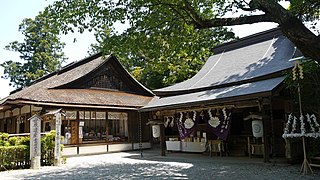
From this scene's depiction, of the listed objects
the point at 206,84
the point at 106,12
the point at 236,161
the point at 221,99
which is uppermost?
the point at 106,12

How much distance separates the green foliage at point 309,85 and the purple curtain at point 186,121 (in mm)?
4240

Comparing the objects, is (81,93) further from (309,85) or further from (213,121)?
(309,85)

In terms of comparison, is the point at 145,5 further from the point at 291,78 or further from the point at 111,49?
the point at 291,78

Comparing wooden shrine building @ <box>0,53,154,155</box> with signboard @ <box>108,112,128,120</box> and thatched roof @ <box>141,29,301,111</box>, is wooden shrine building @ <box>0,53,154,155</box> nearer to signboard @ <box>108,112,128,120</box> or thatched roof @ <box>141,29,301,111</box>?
signboard @ <box>108,112,128,120</box>

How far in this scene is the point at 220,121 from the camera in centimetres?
1092

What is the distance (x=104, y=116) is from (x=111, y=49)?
22.0 feet

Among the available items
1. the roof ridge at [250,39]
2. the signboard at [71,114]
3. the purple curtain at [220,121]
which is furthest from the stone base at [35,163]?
the roof ridge at [250,39]

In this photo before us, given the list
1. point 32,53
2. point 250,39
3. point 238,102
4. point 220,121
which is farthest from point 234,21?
point 32,53

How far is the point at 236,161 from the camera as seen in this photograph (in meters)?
10.0

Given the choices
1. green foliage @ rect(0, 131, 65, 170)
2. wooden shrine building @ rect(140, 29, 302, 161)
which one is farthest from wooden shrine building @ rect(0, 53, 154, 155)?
wooden shrine building @ rect(140, 29, 302, 161)

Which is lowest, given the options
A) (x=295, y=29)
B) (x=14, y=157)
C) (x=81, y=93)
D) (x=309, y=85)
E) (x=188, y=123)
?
(x=14, y=157)

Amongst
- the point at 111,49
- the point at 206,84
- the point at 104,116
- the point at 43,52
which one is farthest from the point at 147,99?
the point at 43,52

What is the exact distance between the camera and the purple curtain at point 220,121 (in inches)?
423

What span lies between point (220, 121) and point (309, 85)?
136 inches
